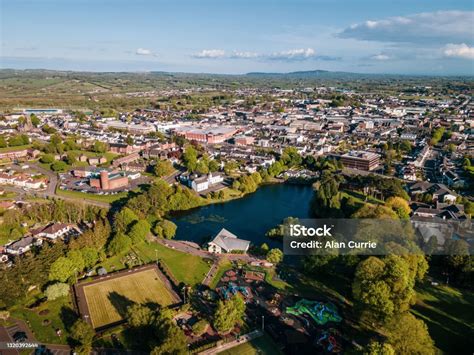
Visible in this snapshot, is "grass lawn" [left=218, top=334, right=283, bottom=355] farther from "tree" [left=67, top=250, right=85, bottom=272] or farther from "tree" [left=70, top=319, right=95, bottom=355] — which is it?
"tree" [left=67, top=250, right=85, bottom=272]

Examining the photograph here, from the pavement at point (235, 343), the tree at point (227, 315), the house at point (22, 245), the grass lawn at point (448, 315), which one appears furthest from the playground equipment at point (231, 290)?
the house at point (22, 245)

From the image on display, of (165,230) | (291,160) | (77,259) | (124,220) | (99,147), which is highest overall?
(291,160)

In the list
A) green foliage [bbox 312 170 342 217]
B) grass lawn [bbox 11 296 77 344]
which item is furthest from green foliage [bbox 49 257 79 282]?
green foliage [bbox 312 170 342 217]

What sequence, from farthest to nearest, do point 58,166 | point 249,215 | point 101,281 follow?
point 58,166, point 249,215, point 101,281

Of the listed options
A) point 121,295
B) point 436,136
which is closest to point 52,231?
point 121,295

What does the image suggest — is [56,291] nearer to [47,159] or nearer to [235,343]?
[235,343]

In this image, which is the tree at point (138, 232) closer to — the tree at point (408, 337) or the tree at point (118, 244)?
the tree at point (118, 244)
